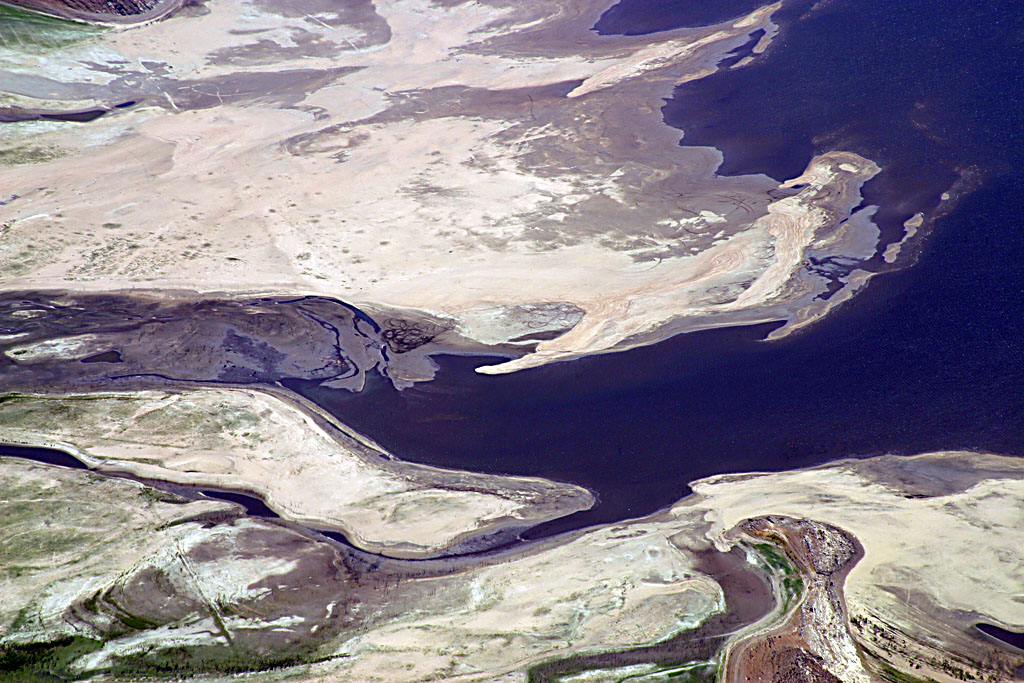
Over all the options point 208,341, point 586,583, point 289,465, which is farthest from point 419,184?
point 586,583

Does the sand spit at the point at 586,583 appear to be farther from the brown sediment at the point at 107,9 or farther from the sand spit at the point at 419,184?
the brown sediment at the point at 107,9

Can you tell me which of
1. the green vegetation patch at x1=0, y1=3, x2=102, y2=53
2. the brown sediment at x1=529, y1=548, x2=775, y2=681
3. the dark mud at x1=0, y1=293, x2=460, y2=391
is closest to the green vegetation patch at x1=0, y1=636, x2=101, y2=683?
→ the dark mud at x1=0, y1=293, x2=460, y2=391

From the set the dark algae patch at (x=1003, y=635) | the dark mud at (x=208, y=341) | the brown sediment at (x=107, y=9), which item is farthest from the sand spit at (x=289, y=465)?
the brown sediment at (x=107, y=9)

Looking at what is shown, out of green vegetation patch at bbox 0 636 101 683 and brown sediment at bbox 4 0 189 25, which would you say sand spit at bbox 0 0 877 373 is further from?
green vegetation patch at bbox 0 636 101 683

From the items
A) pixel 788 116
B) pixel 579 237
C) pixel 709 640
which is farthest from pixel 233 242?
pixel 788 116

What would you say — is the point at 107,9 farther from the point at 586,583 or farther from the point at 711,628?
the point at 711,628
